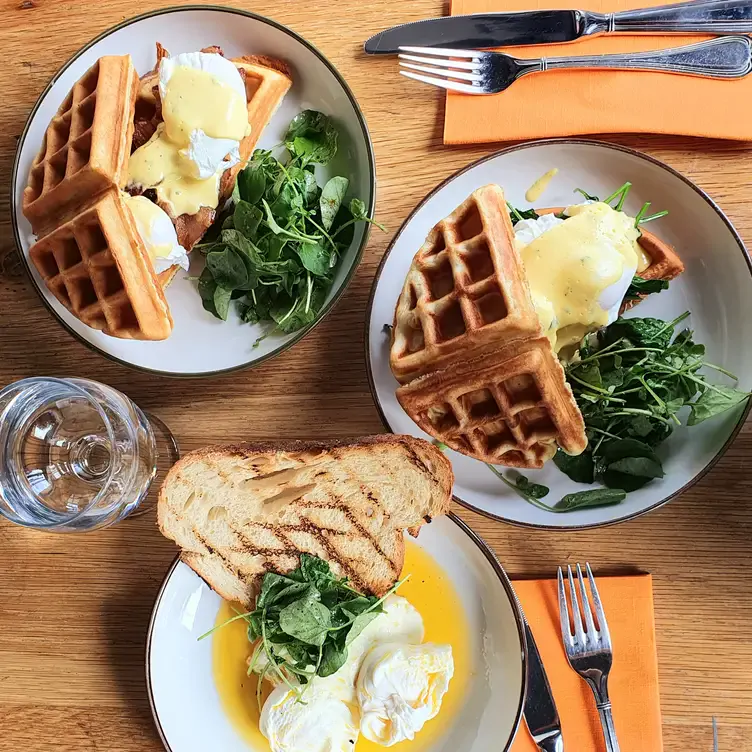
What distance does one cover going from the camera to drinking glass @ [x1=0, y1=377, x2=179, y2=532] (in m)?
1.95

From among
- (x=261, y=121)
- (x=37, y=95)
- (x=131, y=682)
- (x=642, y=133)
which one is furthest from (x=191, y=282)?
(x=642, y=133)

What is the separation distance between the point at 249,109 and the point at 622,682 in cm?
195

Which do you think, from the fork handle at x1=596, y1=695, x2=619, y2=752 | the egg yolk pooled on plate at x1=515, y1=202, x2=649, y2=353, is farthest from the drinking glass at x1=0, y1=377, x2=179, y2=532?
the fork handle at x1=596, y1=695, x2=619, y2=752

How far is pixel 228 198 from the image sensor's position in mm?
2064

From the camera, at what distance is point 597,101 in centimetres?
203

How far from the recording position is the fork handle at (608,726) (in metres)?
1.99

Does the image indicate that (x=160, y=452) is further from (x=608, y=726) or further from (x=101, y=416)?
(x=608, y=726)

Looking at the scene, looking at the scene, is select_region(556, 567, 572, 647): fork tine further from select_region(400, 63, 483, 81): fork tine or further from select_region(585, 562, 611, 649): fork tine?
select_region(400, 63, 483, 81): fork tine

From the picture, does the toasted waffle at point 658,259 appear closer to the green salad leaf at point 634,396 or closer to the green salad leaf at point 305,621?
the green salad leaf at point 634,396

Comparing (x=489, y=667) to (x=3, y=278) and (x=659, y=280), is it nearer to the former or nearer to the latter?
(x=659, y=280)

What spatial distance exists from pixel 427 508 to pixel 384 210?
884 millimetres

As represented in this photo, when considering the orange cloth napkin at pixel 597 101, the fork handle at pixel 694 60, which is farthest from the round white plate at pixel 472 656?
the fork handle at pixel 694 60

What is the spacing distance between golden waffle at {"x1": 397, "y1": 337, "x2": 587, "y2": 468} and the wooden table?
15.0 inches

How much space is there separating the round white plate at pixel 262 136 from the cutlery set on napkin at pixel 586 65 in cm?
22
